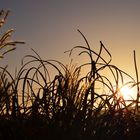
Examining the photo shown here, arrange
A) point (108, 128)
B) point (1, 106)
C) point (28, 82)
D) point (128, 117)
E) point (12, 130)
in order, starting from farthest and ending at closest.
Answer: point (28, 82)
point (1, 106)
point (128, 117)
point (108, 128)
point (12, 130)

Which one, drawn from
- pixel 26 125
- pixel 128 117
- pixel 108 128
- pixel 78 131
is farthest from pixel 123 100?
pixel 26 125

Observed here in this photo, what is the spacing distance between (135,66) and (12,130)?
2.39 feet

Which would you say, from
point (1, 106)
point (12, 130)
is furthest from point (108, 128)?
point (1, 106)

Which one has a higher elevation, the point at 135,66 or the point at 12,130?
the point at 135,66

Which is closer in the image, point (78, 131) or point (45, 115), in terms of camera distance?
point (78, 131)

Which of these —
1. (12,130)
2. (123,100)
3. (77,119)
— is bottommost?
(12,130)

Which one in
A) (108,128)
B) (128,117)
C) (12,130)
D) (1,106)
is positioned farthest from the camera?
(1,106)

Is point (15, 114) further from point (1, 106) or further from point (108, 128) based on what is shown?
point (108, 128)

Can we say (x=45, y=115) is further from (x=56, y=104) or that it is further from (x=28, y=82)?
Result: (x=28, y=82)

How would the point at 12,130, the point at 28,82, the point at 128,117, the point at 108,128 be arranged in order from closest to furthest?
the point at 12,130, the point at 108,128, the point at 128,117, the point at 28,82

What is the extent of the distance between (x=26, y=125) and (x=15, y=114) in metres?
0.15

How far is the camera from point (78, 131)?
6.37ft

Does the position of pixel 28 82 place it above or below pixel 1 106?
above

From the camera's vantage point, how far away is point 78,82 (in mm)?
2402
